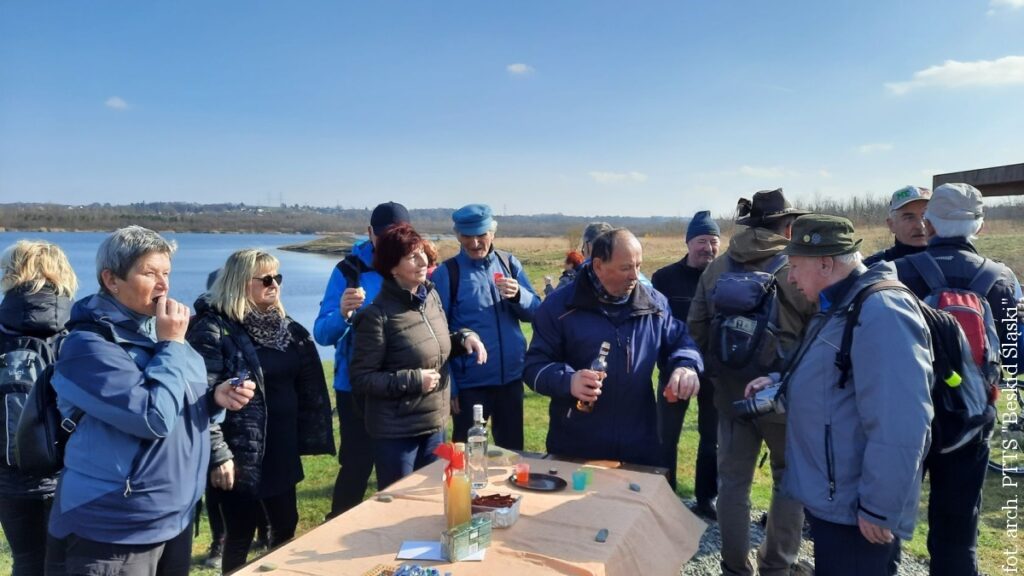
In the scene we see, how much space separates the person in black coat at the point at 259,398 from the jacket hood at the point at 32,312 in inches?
24.3

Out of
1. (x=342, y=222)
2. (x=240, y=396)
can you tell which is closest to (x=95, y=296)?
(x=240, y=396)

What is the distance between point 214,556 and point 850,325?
146 inches

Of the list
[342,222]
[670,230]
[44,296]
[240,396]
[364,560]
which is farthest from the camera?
[342,222]

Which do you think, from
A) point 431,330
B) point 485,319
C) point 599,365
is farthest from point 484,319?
point 599,365

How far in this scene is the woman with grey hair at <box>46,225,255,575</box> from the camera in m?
2.00

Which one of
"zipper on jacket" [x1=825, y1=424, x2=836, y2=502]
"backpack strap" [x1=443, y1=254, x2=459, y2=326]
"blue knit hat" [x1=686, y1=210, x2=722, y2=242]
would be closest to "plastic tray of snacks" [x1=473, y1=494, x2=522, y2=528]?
"zipper on jacket" [x1=825, y1=424, x2=836, y2=502]

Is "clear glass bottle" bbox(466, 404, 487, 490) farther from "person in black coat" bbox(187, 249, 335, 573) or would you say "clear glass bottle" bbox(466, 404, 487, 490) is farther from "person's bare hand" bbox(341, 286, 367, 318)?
"person's bare hand" bbox(341, 286, 367, 318)

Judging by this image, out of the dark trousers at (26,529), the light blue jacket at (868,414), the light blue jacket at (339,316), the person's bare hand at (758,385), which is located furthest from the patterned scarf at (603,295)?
the dark trousers at (26,529)

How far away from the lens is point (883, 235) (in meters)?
25.5

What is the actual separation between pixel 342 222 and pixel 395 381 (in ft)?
302

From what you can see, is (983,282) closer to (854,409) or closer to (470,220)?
(854,409)

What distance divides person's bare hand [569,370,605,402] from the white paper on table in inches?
34.7

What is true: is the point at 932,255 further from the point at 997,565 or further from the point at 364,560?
the point at 364,560

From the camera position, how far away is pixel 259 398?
2.94 meters
